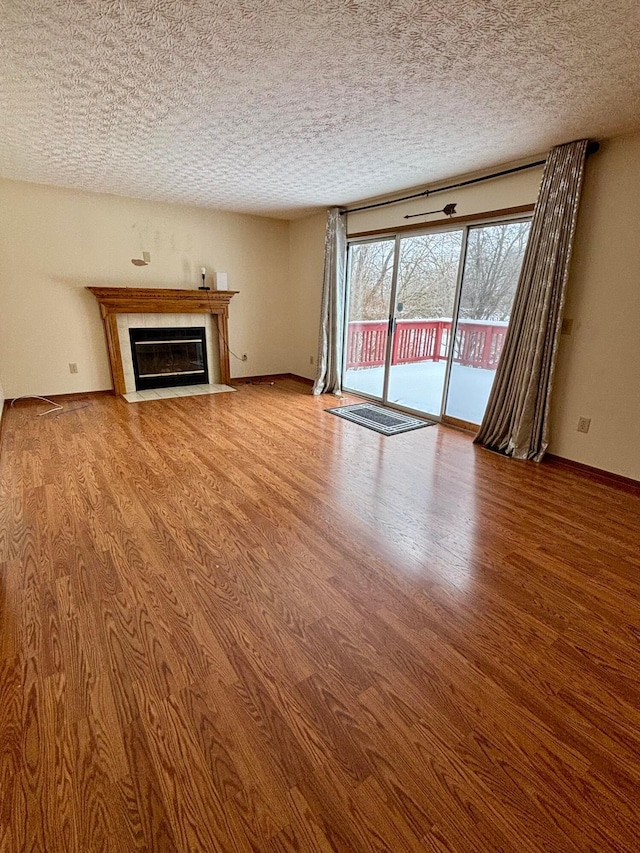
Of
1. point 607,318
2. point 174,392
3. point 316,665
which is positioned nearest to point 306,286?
point 174,392

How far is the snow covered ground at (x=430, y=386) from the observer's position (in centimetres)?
383

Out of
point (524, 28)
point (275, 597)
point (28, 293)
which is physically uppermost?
point (524, 28)

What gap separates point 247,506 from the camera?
8.00ft

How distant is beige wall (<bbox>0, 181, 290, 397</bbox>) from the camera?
165 inches

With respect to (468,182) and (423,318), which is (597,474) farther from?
(468,182)

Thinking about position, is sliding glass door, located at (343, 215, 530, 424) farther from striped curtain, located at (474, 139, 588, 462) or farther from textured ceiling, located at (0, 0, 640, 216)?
textured ceiling, located at (0, 0, 640, 216)

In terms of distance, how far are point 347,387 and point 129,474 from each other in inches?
129

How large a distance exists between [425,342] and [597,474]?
2.19 metres

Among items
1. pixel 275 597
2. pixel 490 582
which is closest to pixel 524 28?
pixel 490 582

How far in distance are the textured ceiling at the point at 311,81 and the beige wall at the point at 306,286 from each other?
2.03 metres

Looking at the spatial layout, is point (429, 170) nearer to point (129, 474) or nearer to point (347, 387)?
point (347, 387)

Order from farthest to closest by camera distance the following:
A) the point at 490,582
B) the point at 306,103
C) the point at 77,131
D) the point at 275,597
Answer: the point at 77,131, the point at 306,103, the point at 490,582, the point at 275,597

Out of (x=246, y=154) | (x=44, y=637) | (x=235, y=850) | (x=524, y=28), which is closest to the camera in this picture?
(x=235, y=850)

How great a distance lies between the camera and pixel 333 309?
4.98m
